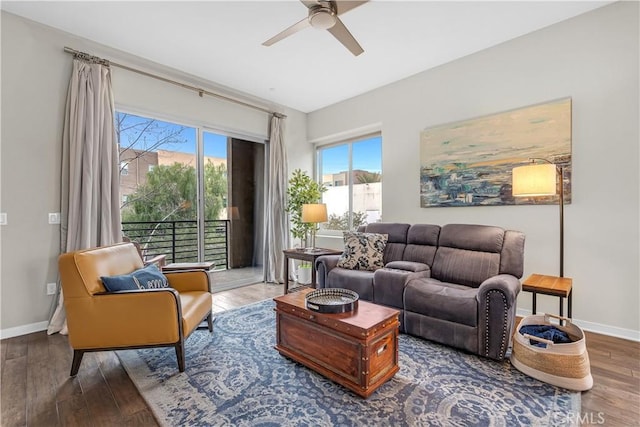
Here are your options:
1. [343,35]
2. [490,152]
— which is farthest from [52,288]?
[490,152]

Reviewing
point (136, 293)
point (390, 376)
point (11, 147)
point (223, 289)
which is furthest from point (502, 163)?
point (11, 147)

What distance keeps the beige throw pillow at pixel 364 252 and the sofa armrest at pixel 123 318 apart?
1.96 meters

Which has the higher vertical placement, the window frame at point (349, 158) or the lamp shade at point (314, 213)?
the window frame at point (349, 158)

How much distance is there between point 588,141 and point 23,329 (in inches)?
221

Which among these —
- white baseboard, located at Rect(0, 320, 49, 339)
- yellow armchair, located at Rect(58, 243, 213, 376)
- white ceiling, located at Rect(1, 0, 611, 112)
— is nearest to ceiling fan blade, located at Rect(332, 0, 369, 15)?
white ceiling, located at Rect(1, 0, 611, 112)

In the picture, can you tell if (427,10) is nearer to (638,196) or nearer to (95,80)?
(638,196)

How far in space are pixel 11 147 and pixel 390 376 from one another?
12.4ft

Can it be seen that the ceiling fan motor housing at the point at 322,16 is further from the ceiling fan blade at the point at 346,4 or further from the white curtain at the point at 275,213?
the white curtain at the point at 275,213

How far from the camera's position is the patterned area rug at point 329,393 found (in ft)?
5.33

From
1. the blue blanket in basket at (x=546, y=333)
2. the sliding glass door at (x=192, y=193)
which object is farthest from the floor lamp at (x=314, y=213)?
the blue blanket in basket at (x=546, y=333)

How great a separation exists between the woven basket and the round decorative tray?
1.21 metres

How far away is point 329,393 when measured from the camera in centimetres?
185

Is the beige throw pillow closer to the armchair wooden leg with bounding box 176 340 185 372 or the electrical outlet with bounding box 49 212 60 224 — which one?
the armchair wooden leg with bounding box 176 340 185 372

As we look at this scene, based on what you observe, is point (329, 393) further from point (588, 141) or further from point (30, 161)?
point (30, 161)
